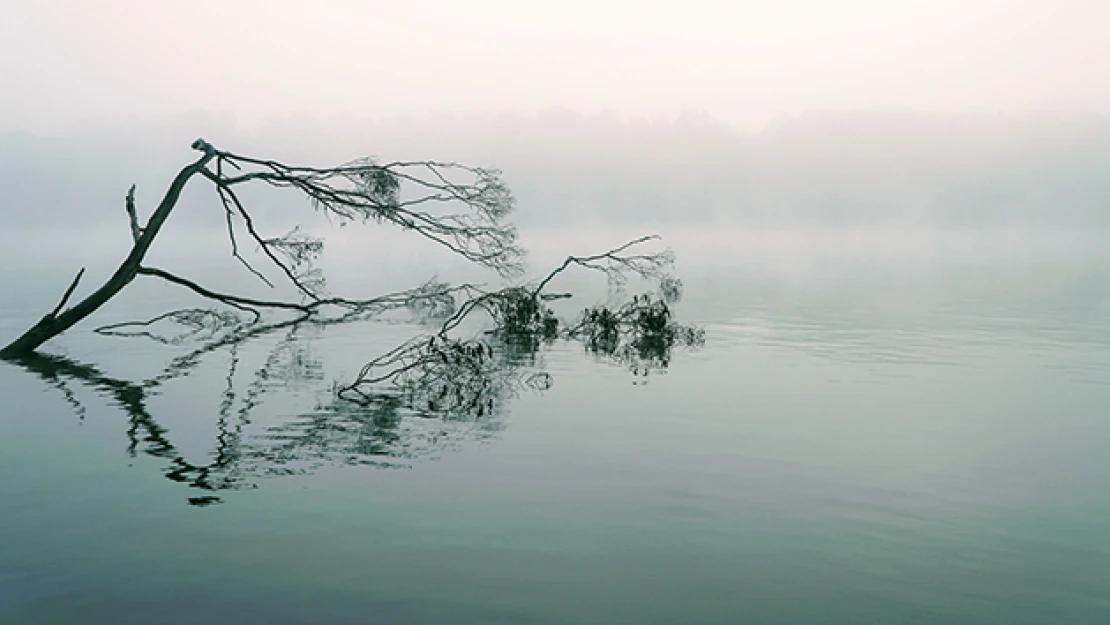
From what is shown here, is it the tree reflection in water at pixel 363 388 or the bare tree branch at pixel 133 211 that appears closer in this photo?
the tree reflection in water at pixel 363 388

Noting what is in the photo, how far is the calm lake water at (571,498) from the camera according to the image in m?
8.74

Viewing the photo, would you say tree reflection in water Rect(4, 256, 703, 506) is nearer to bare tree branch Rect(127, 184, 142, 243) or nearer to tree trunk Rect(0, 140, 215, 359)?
tree trunk Rect(0, 140, 215, 359)

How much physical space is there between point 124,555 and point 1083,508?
10821 mm

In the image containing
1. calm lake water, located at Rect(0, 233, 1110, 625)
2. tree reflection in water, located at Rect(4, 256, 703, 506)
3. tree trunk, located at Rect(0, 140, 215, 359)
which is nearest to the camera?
calm lake water, located at Rect(0, 233, 1110, 625)

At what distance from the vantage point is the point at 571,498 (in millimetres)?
11789

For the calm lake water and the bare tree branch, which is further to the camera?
the bare tree branch

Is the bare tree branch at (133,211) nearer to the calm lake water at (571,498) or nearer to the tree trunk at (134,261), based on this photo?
the tree trunk at (134,261)

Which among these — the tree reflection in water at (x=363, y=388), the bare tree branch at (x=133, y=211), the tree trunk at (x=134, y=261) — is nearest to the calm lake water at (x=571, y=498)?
the tree reflection in water at (x=363, y=388)

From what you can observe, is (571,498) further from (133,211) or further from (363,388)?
(133,211)

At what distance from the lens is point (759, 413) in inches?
677

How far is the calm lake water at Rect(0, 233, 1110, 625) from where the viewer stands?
8742 mm

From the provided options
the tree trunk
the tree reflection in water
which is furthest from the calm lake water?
the tree trunk

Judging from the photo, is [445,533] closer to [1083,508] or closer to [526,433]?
[526,433]

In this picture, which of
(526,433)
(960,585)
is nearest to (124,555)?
(526,433)
